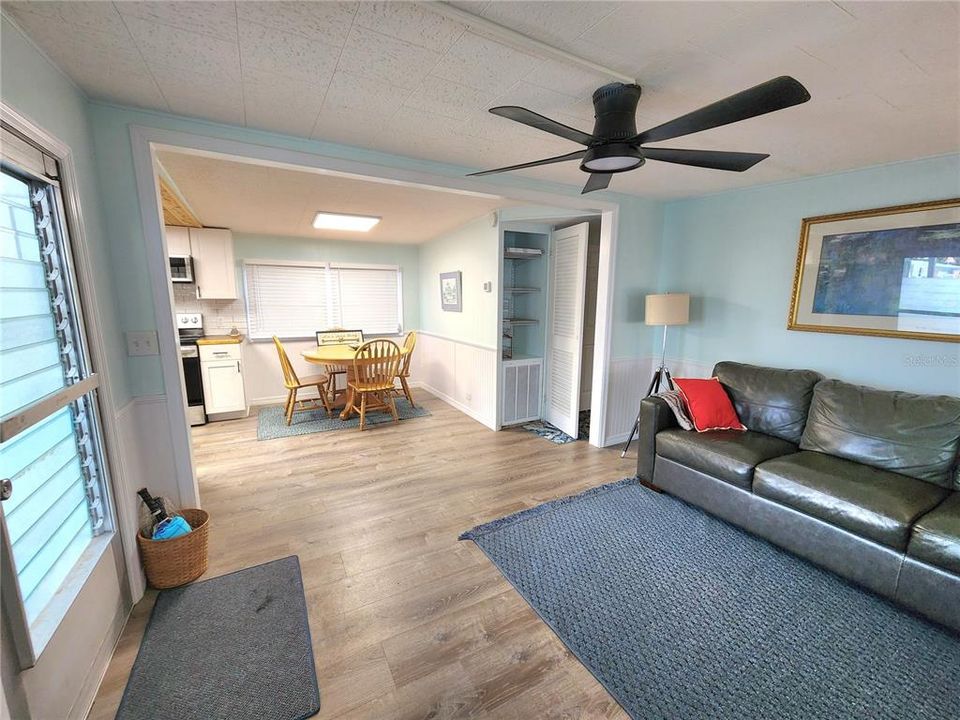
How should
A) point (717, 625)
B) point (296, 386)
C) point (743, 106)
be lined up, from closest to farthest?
1. point (743, 106)
2. point (717, 625)
3. point (296, 386)

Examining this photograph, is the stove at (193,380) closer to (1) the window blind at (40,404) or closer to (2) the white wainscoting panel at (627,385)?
(1) the window blind at (40,404)

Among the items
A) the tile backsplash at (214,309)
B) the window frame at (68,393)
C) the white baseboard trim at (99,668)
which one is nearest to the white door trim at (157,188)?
the window frame at (68,393)

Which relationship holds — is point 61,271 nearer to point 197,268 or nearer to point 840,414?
point 197,268

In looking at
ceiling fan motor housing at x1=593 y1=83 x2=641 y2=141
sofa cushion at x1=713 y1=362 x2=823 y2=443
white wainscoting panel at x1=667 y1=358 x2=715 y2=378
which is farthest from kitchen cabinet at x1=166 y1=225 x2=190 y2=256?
sofa cushion at x1=713 y1=362 x2=823 y2=443

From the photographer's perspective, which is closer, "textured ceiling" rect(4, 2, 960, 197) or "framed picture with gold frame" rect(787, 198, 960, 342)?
"textured ceiling" rect(4, 2, 960, 197)

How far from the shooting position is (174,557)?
1.82 metres

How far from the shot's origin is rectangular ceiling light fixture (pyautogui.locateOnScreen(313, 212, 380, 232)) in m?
3.81

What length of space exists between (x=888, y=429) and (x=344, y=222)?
14.9 feet

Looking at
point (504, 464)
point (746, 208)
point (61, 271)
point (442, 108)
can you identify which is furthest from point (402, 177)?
point (746, 208)

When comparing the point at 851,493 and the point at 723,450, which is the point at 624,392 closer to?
the point at 723,450

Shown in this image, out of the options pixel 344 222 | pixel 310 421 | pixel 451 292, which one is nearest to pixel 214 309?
pixel 310 421


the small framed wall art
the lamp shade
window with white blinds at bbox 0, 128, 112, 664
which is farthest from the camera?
the small framed wall art

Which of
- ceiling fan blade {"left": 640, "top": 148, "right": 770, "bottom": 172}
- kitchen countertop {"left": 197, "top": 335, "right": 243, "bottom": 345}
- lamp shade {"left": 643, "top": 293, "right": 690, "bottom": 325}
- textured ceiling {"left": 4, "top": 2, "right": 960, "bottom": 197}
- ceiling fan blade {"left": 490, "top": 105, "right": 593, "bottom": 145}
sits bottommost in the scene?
kitchen countertop {"left": 197, "top": 335, "right": 243, "bottom": 345}

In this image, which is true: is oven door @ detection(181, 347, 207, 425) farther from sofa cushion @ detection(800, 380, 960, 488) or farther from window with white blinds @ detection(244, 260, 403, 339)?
sofa cushion @ detection(800, 380, 960, 488)
